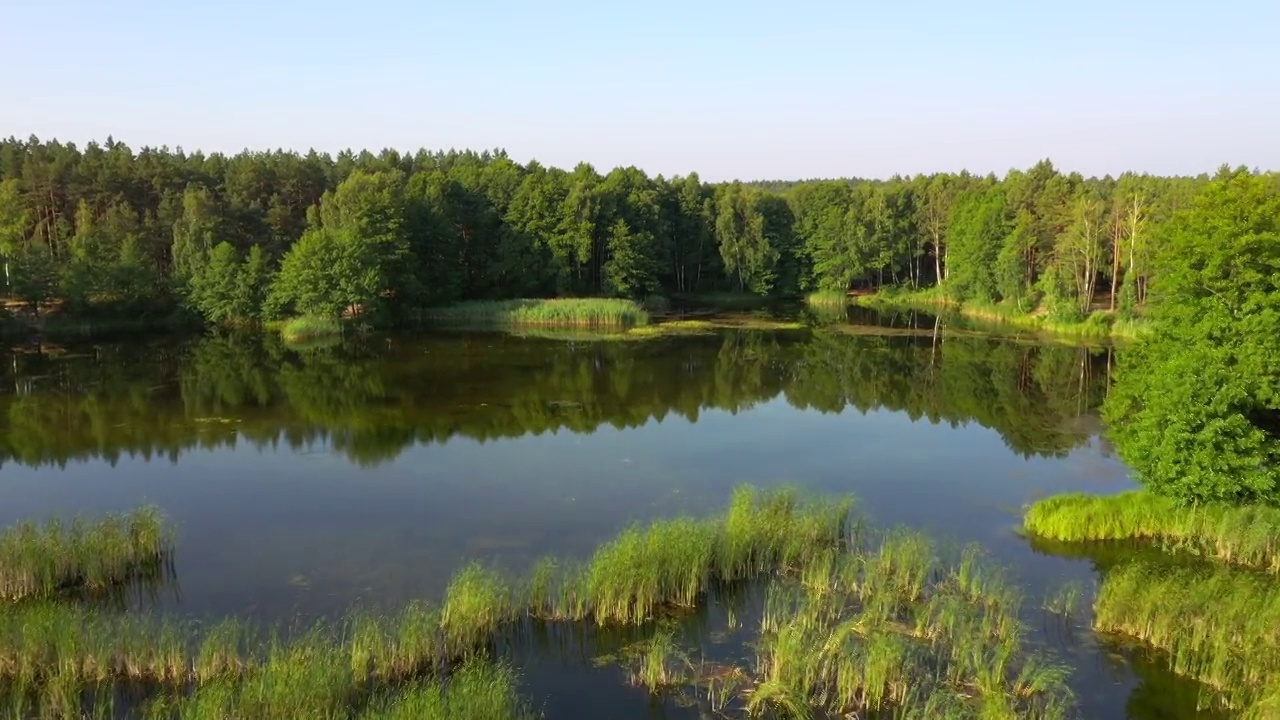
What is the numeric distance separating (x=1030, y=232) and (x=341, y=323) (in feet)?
161

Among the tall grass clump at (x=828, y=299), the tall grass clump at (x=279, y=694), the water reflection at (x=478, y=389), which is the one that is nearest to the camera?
the tall grass clump at (x=279, y=694)

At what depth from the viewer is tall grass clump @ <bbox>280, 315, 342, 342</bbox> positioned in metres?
53.8

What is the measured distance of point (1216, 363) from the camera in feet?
62.6

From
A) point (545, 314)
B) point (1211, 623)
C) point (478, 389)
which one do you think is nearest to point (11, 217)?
point (545, 314)

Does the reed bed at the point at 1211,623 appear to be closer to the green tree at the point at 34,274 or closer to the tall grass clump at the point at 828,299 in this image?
the green tree at the point at 34,274

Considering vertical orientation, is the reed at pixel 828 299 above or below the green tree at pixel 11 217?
below

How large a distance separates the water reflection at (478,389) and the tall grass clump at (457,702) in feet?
52.5

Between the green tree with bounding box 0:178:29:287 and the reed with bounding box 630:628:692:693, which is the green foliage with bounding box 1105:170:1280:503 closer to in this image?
the reed with bounding box 630:628:692:693

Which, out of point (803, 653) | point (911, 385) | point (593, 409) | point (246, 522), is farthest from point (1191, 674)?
point (911, 385)

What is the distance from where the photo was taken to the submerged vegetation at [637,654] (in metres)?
11.9

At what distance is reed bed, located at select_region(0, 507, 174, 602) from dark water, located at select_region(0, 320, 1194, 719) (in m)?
0.86

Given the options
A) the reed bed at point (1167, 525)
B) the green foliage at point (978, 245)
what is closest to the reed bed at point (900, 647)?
the reed bed at point (1167, 525)

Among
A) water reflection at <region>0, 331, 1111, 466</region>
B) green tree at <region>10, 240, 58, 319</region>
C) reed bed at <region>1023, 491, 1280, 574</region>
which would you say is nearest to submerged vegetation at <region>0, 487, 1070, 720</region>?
reed bed at <region>1023, 491, 1280, 574</region>

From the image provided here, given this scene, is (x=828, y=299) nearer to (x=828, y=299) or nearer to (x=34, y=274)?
(x=828, y=299)
